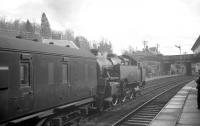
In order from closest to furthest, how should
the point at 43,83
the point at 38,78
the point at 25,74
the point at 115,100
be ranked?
the point at 25,74, the point at 38,78, the point at 43,83, the point at 115,100

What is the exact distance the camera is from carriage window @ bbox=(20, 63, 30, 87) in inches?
277

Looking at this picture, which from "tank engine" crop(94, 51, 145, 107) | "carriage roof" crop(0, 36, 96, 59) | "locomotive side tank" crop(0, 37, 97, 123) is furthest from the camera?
"tank engine" crop(94, 51, 145, 107)

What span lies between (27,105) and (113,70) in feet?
34.2

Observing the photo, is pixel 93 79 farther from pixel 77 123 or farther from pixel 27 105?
pixel 27 105

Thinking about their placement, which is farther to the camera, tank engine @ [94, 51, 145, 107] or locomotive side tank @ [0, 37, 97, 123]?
tank engine @ [94, 51, 145, 107]

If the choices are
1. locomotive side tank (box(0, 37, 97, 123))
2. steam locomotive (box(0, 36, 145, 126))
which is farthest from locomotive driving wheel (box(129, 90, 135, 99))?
locomotive side tank (box(0, 37, 97, 123))

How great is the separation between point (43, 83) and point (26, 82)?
89 centimetres

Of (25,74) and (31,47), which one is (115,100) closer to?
(31,47)

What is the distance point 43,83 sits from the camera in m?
8.06

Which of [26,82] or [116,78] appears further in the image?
[116,78]

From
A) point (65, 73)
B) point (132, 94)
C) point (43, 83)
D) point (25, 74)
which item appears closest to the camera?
point (25, 74)

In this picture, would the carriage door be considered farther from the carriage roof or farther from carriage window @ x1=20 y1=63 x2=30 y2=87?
the carriage roof

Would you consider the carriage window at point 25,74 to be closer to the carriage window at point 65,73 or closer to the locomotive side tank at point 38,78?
the locomotive side tank at point 38,78

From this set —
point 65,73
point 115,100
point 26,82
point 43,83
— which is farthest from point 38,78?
point 115,100
